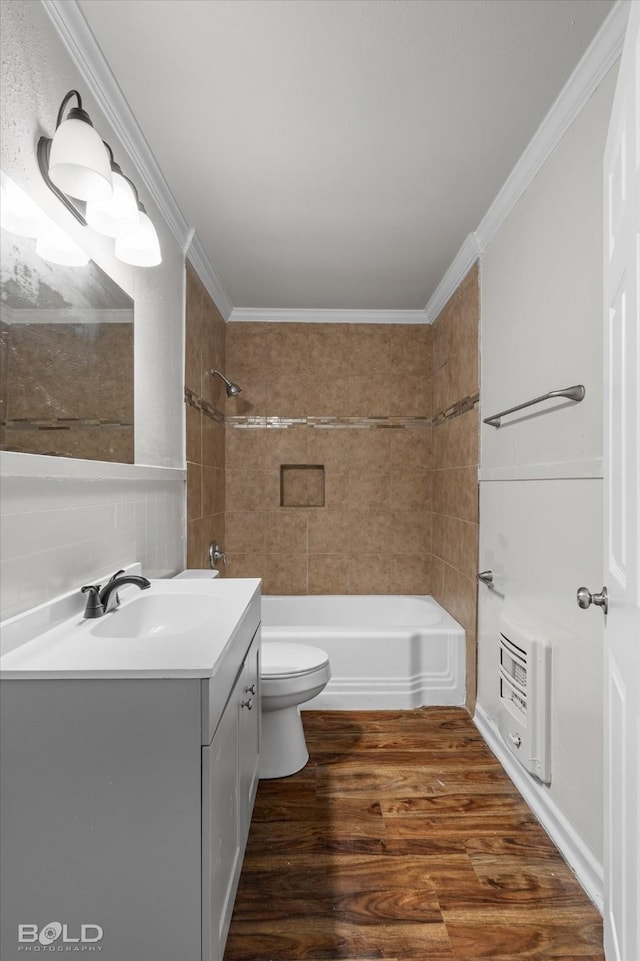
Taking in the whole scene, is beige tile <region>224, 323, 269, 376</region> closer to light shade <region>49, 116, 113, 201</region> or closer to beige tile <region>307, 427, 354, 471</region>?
beige tile <region>307, 427, 354, 471</region>

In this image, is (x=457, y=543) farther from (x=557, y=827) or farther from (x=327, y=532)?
(x=557, y=827)

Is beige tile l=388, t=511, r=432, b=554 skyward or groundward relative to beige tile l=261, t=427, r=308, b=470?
groundward

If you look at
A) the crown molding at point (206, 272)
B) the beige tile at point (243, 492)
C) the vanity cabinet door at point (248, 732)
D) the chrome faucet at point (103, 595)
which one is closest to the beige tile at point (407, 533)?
the beige tile at point (243, 492)

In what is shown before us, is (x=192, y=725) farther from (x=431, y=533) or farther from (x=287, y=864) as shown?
(x=431, y=533)

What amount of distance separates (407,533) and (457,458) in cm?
90

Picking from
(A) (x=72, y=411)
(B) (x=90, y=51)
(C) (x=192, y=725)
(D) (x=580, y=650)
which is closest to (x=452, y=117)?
(B) (x=90, y=51)

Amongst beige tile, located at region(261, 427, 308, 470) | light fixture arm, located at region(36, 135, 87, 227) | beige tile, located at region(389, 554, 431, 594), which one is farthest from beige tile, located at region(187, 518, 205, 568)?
light fixture arm, located at region(36, 135, 87, 227)

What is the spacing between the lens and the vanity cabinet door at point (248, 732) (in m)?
1.54

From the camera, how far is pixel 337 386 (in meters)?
3.91

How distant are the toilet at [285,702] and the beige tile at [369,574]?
1.55 m

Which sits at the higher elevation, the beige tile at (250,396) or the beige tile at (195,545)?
the beige tile at (250,396)

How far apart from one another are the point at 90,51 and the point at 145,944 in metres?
2.12

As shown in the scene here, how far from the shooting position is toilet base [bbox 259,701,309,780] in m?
2.24

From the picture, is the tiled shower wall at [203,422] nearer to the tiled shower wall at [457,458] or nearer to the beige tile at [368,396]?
the beige tile at [368,396]
